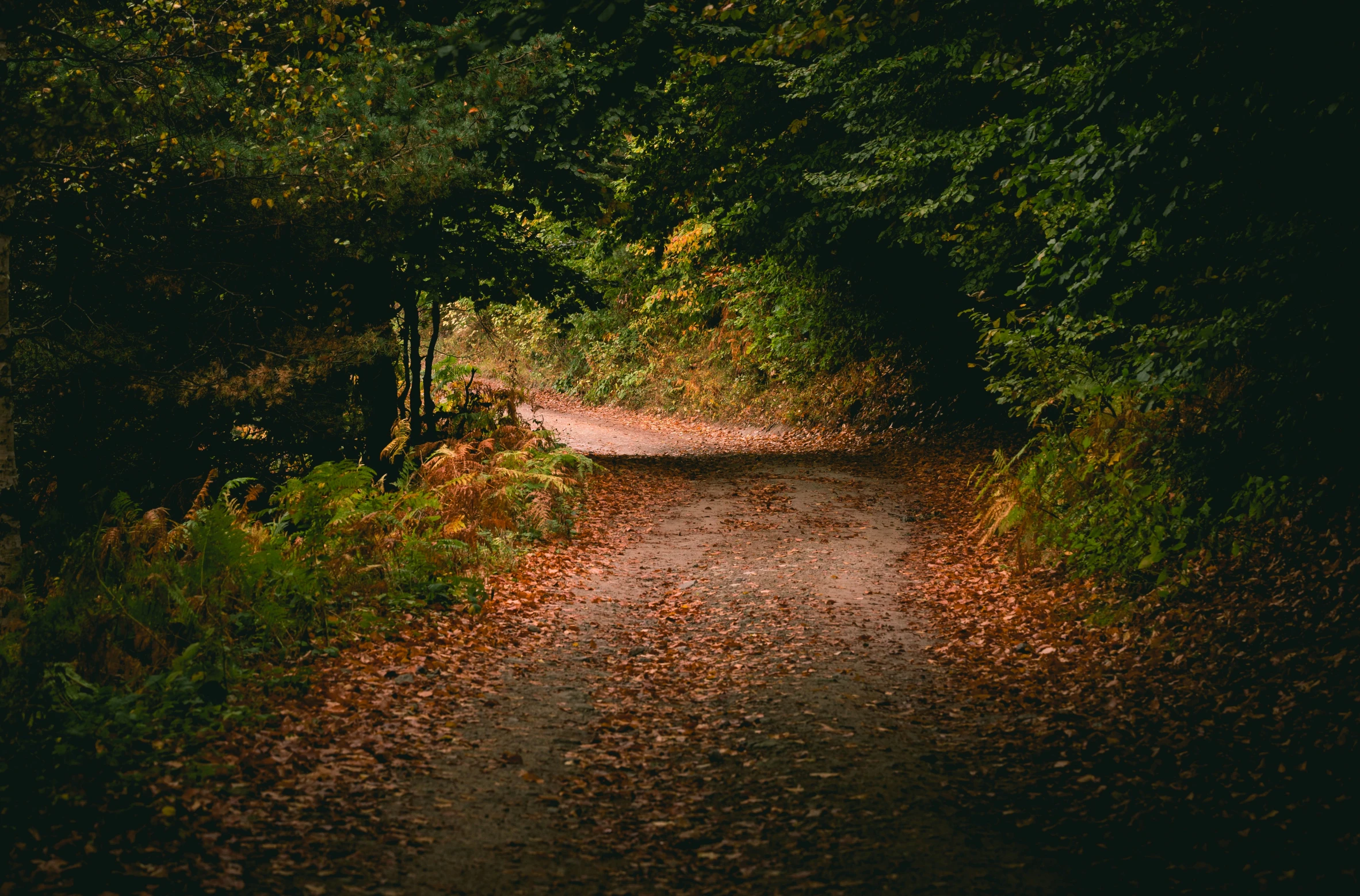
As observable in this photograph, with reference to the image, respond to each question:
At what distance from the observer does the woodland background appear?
6.64m

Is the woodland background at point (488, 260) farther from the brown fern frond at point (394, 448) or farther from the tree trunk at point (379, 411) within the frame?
the brown fern frond at point (394, 448)

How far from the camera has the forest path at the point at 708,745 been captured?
185 inches

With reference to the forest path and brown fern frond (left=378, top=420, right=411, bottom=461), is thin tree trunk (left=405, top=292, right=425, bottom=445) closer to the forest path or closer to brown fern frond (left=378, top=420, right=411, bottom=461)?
brown fern frond (left=378, top=420, right=411, bottom=461)

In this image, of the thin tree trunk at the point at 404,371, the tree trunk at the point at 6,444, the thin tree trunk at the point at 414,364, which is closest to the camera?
the tree trunk at the point at 6,444

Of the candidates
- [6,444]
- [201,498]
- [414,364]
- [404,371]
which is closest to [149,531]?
[201,498]

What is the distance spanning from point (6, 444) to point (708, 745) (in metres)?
5.42

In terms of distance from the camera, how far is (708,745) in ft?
20.7

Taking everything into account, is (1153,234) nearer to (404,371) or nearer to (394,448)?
(394,448)

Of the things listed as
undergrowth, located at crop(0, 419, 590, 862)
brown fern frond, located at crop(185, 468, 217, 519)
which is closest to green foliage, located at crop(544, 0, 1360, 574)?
undergrowth, located at crop(0, 419, 590, 862)

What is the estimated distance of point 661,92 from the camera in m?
16.2

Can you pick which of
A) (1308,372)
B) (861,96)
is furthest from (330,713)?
(861,96)

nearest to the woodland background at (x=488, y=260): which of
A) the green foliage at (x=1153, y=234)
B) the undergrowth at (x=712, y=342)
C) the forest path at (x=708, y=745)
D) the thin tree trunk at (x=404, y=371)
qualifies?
the green foliage at (x=1153, y=234)

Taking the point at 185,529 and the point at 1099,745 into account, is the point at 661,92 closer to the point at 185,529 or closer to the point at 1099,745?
the point at 185,529

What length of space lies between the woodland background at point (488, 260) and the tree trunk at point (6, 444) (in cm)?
6
